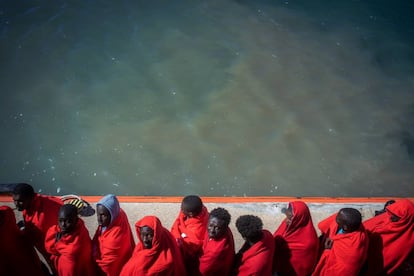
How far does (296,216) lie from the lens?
4.09 m

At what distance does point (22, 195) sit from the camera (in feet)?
13.9

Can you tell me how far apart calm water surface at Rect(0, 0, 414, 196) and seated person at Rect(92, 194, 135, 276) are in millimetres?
4291

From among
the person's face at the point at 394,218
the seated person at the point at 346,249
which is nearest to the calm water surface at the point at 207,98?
the person's face at the point at 394,218

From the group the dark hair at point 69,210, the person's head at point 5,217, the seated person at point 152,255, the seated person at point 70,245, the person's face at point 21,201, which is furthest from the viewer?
the person's face at point 21,201

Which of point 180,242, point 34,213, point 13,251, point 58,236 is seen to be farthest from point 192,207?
point 13,251

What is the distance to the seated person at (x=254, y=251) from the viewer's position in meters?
3.85

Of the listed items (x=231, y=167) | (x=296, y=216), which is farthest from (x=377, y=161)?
(x=296, y=216)

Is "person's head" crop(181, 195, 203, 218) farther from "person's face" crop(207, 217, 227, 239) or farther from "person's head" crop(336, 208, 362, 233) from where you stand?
"person's head" crop(336, 208, 362, 233)

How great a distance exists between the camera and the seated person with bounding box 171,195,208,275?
13.7ft

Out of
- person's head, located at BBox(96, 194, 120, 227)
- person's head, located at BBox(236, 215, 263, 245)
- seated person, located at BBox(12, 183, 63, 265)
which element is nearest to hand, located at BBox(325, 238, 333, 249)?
person's head, located at BBox(236, 215, 263, 245)

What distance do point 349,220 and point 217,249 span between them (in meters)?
1.39

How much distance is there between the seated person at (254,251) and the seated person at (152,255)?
27.1 inches

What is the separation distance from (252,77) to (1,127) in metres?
6.90

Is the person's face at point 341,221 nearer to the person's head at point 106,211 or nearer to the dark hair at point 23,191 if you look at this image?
the person's head at point 106,211
